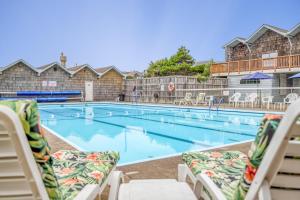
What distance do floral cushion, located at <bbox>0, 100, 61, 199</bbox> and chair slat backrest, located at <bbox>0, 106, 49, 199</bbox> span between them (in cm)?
3

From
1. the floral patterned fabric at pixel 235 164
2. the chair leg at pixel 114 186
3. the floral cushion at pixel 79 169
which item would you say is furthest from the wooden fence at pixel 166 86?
the chair leg at pixel 114 186

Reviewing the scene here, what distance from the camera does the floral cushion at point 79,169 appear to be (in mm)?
1757

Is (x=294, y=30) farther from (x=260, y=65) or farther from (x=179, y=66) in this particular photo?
(x=179, y=66)

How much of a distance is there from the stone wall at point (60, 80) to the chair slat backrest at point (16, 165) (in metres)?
22.3

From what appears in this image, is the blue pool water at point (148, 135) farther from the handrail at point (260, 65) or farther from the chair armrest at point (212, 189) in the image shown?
the handrail at point (260, 65)

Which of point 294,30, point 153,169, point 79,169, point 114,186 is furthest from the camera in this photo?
point 294,30

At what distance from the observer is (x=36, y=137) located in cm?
109

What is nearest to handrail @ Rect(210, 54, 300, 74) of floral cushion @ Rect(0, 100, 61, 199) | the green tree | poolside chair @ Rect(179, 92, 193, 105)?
poolside chair @ Rect(179, 92, 193, 105)

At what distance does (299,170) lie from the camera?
41.2 inches

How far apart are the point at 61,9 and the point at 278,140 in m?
36.5

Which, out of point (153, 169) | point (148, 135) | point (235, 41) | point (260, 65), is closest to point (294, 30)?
point (260, 65)

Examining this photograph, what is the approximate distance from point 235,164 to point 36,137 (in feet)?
6.11

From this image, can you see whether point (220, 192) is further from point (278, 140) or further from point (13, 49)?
point (13, 49)

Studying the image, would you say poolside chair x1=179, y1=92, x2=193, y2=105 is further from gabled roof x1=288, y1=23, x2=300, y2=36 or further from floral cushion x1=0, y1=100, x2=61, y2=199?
floral cushion x1=0, y1=100, x2=61, y2=199
